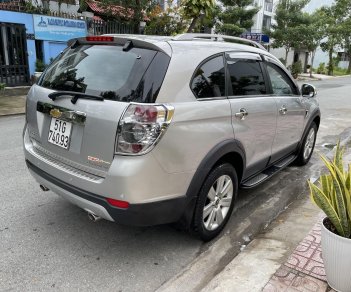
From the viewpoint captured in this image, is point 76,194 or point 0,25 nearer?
point 76,194

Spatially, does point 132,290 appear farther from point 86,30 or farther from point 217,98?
point 86,30

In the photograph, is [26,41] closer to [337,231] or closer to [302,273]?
[302,273]

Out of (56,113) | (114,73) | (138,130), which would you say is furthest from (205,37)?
(56,113)

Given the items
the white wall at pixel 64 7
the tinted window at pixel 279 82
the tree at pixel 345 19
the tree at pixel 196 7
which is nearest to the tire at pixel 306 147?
the tinted window at pixel 279 82

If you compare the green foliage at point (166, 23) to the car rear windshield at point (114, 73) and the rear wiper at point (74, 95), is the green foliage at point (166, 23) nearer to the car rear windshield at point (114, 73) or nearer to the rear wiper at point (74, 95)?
the car rear windshield at point (114, 73)

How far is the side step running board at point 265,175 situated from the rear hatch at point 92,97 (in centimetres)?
169

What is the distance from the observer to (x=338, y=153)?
2828 mm

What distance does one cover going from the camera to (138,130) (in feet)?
8.40

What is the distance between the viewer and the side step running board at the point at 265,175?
151 inches

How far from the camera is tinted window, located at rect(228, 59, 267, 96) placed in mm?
3463

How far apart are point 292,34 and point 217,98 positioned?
86.8ft

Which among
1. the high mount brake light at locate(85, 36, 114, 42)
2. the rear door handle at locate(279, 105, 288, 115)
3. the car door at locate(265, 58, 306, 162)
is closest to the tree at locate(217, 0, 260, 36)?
the car door at locate(265, 58, 306, 162)

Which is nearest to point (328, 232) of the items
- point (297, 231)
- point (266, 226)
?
point (297, 231)

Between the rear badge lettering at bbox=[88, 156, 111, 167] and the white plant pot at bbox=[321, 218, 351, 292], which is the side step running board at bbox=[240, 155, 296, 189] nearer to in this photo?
the white plant pot at bbox=[321, 218, 351, 292]
